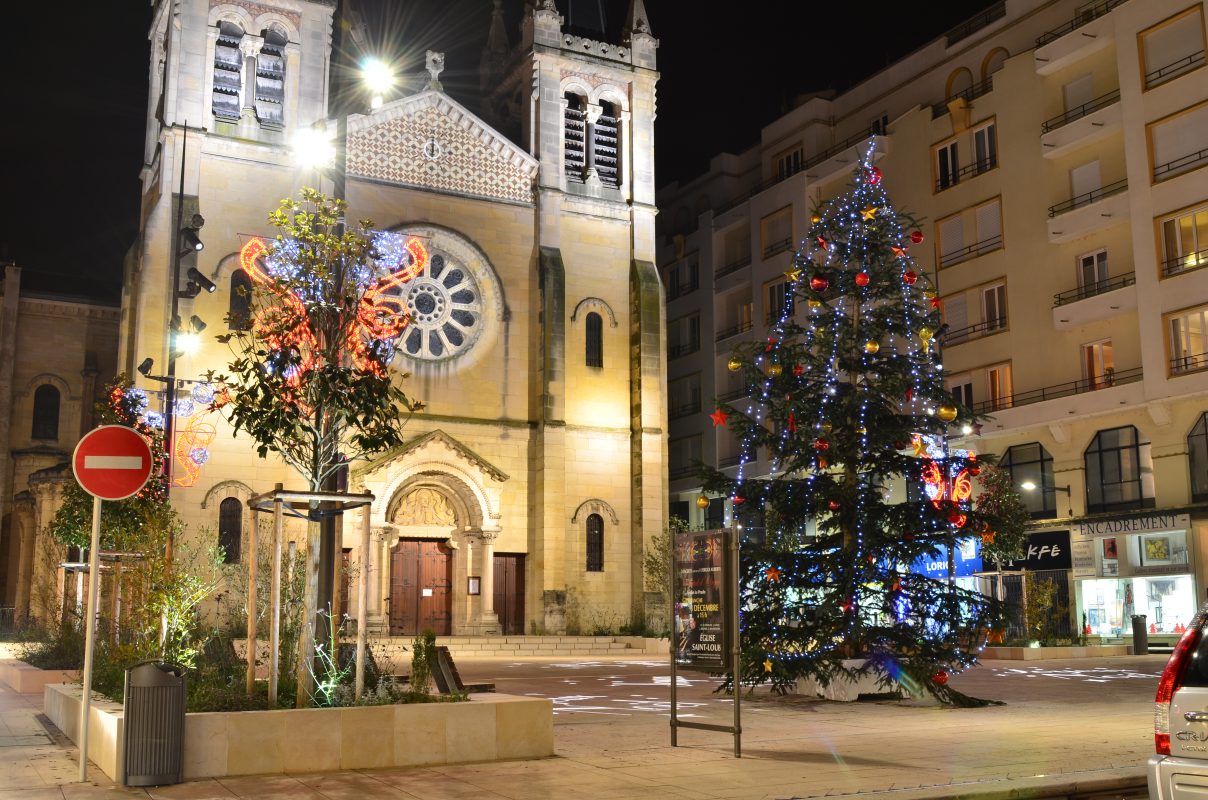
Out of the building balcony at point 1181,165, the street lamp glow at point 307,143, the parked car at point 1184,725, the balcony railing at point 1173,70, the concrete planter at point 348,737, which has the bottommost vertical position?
the concrete planter at point 348,737

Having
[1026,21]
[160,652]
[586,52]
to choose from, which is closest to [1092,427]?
[1026,21]

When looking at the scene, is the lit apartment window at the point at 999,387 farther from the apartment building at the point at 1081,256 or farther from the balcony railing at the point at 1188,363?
the balcony railing at the point at 1188,363

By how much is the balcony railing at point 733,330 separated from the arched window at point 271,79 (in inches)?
835

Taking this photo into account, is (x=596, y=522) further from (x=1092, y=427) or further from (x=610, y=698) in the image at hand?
(x=610, y=698)

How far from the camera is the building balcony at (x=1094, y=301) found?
34.4 m

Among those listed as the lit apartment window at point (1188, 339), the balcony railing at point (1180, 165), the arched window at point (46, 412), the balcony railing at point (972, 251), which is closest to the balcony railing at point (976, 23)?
the balcony railing at point (972, 251)

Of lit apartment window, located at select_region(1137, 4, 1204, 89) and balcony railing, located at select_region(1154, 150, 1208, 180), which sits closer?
balcony railing, located at select_region(1154, 150, 1208, 180)

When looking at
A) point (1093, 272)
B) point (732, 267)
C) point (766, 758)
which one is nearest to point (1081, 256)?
point (1093, 272)

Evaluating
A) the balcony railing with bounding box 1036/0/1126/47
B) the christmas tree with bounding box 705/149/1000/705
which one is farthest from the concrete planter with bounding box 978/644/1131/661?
the balcony railing with bounding box 1036/0/1126/47

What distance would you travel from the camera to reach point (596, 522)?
37969 millimetres

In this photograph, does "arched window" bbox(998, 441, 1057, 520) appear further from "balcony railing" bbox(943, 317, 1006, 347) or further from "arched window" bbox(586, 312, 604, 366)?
"arched window" bbox(586, 312, 604, 366)

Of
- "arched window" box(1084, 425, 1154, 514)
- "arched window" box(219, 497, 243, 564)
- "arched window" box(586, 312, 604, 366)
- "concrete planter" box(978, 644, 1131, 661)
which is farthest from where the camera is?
"arched window" box(586, 312, 604, 366)

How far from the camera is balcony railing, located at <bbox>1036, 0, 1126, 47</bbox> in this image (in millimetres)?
35812

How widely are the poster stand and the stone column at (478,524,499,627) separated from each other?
940 inches
